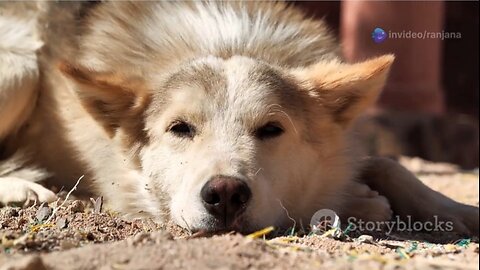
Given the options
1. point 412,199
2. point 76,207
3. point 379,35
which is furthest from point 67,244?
point 379,35

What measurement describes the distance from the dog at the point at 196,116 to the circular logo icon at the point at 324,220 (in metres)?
0.06

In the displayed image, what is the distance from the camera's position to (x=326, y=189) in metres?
4.18

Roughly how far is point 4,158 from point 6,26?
0.80 meters

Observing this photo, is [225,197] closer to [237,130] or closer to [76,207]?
[237,130]

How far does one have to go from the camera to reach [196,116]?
3701 mm

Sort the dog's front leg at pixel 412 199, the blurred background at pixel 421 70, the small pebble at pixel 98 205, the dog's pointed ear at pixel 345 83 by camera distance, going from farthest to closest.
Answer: the blurred background at pixel 421 70 → the dog's front leg at pixel 412 199 → the dog's pointed ear at pixel 345 83 → the small pebble at pixel 98 205

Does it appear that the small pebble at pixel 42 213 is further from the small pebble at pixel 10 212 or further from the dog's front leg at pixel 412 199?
the dog's front leg at pixel 412 199

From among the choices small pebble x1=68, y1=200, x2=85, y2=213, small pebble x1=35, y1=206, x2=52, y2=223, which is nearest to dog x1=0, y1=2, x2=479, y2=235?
small pebble x1=68, y1=200, x2=85, y2=213

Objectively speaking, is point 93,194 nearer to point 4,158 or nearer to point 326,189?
point 4,158

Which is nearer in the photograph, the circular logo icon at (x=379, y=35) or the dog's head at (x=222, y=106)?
the dog's head at (x=222, y=106)

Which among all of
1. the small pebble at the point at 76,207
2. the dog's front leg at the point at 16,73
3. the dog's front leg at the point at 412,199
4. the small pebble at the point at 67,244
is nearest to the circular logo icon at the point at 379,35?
the dog's front leg at the point at 412,199

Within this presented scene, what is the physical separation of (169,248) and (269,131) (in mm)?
1212

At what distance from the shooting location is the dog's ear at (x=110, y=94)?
3920 millimetres

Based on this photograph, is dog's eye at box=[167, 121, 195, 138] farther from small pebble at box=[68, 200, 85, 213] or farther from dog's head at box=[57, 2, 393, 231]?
small pebble at box=[68, 200, 85, 213]
